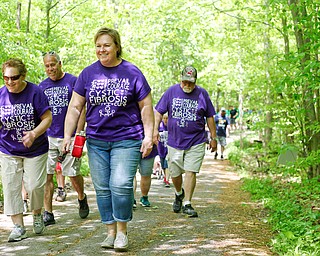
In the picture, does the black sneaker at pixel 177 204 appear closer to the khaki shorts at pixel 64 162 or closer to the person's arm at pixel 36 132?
the khaki shorts at pixel 64 162

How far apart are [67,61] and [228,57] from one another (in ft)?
22.4

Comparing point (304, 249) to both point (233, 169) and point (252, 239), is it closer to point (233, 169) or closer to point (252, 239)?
point (252, 239)

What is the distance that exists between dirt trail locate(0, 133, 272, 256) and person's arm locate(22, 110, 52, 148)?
1.12 meters

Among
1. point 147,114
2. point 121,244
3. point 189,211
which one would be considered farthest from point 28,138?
point 189,211

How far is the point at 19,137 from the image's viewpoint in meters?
6.02

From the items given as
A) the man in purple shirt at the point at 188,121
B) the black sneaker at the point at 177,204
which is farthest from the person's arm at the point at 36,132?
the black sneaker at the point at 177,204

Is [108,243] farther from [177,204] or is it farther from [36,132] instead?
[177,204]

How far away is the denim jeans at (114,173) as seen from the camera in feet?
17.4

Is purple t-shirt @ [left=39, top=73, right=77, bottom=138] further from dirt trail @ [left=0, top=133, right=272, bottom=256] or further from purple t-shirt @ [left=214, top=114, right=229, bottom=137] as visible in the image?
purple t-shirt @ [left=214, top=114, right=229, bottom=137]

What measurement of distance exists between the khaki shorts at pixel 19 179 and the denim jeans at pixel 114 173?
3.27 ft

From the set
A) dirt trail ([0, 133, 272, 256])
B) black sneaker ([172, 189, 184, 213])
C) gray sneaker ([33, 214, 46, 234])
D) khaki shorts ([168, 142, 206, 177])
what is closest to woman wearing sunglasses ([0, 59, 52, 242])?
gray sneaker ([33, 214, 46, 234])

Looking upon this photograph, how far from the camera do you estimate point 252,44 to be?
71.7ft

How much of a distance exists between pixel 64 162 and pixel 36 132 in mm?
1661

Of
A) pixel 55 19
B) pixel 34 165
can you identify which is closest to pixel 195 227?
pixel 34 165
